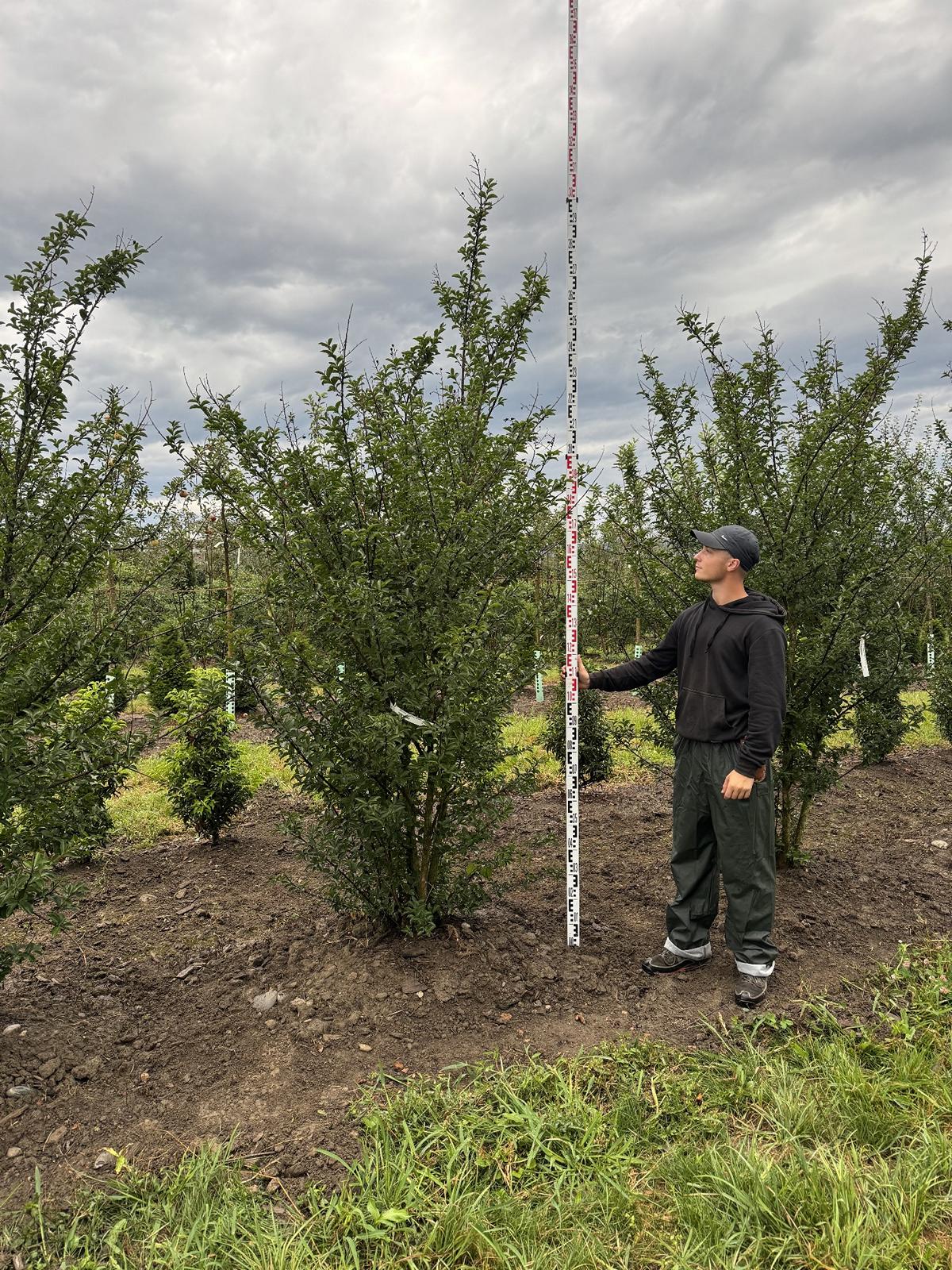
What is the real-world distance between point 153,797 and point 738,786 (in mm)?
6120

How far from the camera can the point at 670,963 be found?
3.80 metres

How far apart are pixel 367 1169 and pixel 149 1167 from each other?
29.8 inches

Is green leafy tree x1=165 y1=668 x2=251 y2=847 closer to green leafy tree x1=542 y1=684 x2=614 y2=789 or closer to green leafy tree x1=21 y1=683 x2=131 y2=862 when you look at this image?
green leafy tree x1=21 y1=683 x2=131 y2=862

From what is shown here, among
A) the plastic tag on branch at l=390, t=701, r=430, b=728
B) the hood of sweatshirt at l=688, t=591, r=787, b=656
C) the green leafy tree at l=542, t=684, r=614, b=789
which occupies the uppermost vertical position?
the hood of sweatshirt at l=688, t=591, r=787, b=656

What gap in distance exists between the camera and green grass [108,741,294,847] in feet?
21.9

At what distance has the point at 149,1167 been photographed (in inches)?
101

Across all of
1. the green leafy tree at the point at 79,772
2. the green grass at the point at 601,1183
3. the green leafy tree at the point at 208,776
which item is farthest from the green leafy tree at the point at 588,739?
the green leafy tree at the point at 79,772

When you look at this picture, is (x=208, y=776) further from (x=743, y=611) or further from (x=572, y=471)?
(x=743, y=611)

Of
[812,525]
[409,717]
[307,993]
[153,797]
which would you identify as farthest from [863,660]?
[153,797]

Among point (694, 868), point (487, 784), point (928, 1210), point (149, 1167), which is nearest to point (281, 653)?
point (487, 784)

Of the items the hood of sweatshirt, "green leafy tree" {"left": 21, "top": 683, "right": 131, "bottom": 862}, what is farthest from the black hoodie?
"green leafy tree" {"left": 21, "top": 683, "right": 131, "bottom": 862}

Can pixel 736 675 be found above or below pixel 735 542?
below

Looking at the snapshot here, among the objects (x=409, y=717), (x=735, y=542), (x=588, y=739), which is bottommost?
(x=588, y=739)

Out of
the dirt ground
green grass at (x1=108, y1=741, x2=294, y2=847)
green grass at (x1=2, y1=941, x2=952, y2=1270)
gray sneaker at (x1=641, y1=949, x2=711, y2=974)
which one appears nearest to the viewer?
green grass at (x1=2, y1=941, x2=952, y2=1270)
